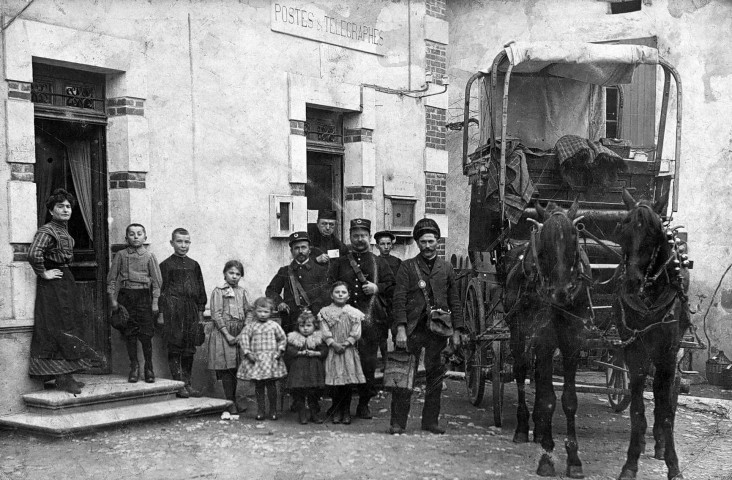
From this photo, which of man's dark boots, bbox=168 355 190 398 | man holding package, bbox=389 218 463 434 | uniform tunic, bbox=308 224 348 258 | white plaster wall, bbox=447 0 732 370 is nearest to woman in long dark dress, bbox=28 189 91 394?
man's dark boots, bbox=168 355 190 398

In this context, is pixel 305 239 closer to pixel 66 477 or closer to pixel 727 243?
pixel 66 477

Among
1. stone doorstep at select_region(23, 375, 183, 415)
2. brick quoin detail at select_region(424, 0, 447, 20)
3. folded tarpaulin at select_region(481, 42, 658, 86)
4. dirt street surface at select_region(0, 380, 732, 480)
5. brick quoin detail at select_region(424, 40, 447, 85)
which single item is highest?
brick quoin detail at select_region(424, 0, 447, 20)

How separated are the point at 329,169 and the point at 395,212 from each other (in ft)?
3.74

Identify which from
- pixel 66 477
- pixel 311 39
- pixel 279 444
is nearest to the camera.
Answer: pixel 66 477

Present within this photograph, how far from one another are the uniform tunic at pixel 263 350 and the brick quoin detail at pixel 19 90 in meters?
3.05

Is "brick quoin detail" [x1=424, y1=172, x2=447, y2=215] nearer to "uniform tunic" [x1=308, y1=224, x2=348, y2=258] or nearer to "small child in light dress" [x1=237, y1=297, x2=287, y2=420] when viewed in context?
"uniform tunic" [x1=308, y1=224, x2=348, y2=258]

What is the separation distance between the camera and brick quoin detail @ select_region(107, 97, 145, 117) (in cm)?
878

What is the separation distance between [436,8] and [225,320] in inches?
239

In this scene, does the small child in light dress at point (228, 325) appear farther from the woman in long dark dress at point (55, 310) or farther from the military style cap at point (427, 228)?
the military style cap at point (427, 228)

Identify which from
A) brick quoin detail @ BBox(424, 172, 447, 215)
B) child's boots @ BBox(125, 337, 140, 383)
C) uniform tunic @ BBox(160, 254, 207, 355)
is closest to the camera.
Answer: child's boots @ BBox(125, 337, 140, 383)

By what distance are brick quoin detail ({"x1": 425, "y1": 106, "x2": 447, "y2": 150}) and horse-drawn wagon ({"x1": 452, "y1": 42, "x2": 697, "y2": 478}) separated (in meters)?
2.19

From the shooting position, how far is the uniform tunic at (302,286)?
9023 mm

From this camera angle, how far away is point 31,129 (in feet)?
26.1

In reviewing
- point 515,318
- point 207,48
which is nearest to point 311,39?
point 207,48
